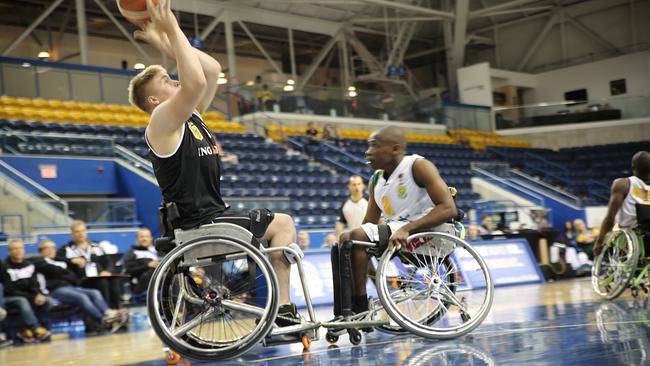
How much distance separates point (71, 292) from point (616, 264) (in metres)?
4.93

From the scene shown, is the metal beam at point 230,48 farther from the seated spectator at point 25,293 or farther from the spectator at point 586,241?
the seated spectator at point 25,293

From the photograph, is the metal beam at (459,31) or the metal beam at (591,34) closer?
the metal beam at (459,31)

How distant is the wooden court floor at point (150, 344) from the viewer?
443 cm

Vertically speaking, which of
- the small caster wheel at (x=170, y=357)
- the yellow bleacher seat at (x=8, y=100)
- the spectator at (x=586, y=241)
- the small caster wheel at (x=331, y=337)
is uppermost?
the yellow bleacher seat at (x=8, y=100)

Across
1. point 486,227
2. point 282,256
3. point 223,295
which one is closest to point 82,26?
point 486,227

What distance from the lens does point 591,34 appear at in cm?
2730

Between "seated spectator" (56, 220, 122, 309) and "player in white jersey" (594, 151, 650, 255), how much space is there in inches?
186

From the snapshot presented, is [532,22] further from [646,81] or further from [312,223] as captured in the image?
[312,223]

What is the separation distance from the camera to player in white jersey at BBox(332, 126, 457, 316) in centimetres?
404

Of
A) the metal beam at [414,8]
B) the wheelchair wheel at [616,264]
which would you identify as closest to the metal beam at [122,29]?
the metal beam at [414,8]

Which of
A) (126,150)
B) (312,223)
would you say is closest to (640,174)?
(312,223)

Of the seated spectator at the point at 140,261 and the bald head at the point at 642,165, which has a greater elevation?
the bald head at the point at 642,165

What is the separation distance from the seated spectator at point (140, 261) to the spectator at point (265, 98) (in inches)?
443

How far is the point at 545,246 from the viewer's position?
12.5m
